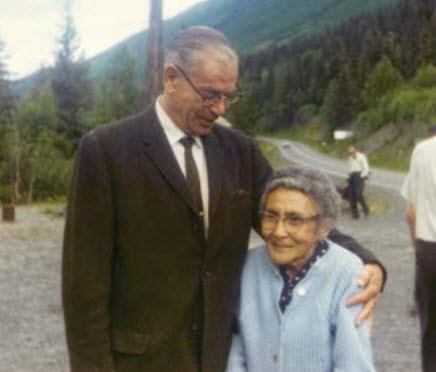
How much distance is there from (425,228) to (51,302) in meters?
6.49

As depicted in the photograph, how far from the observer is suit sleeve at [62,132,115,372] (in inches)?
105

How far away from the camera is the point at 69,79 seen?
79.2 meters

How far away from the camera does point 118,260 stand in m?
2.74

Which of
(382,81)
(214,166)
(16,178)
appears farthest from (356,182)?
(382,81)

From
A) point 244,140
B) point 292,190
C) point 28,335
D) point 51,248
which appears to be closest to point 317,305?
point 292,190

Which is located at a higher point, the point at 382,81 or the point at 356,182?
the point at 382,81

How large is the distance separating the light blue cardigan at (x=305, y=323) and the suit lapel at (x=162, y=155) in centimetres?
35

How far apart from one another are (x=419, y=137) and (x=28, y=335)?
59015 millimetres

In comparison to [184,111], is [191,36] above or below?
above

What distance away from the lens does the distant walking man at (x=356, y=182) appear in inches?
899

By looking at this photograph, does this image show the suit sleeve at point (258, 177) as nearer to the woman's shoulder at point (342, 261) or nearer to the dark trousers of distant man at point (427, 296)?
the woman's shoulder at point (342, 261)

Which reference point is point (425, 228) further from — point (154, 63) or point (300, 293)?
point (154, 63)

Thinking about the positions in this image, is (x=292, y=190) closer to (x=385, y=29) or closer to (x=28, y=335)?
(x=28, y=335)

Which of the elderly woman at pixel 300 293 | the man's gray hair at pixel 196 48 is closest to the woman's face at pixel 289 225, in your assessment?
the elderly woman at pixel 300 293
